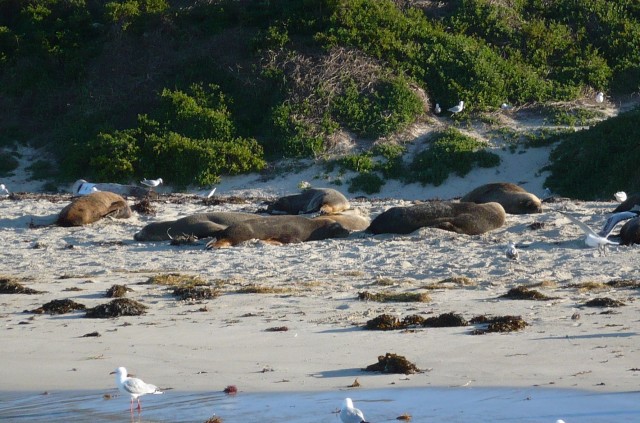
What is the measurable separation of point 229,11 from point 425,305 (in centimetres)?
1891

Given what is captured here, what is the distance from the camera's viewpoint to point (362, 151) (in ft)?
74.7

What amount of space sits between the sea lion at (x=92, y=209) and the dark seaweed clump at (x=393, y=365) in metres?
9.23

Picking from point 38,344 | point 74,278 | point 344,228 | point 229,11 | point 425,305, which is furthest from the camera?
point 229,11

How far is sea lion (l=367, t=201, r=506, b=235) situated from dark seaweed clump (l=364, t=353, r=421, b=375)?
264 inches

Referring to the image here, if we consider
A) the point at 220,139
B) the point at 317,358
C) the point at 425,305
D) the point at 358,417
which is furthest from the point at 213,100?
the point at 358,417

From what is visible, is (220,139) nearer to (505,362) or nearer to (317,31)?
(317,31)

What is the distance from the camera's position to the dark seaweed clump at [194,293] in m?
10.0

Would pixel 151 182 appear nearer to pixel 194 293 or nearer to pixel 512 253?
pixel 512 253

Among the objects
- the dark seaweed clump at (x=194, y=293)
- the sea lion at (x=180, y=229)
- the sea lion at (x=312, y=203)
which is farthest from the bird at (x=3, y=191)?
the dark seaweed clump at (x=194, y=293)

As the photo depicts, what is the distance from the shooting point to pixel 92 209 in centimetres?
1566

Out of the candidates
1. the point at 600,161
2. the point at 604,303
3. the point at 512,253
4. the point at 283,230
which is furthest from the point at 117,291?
the point at 600,161

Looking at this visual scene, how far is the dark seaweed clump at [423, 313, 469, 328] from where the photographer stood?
27.2 feet

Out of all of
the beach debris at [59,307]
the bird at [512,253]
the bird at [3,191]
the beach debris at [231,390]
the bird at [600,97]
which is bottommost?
the bird at [512,253]

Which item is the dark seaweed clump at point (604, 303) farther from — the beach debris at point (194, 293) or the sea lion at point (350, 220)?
the sea lion at point (350, 220)
